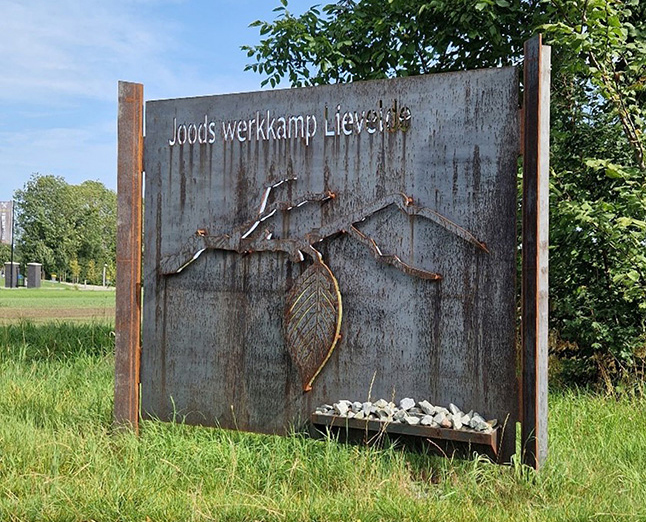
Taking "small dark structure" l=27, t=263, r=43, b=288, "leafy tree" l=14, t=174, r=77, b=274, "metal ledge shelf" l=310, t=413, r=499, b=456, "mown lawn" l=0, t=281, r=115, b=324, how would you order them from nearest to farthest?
"metal ledge shelf" l=310, t=413, r=499, b=456
"mown lawn" l=0, t=281, r=115, b=324
"small dark structure" l=27, t=263, r=43, b=288
"leafy tree" l=14, t=174, r=77, b=274

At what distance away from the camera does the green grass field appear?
360 centimetres

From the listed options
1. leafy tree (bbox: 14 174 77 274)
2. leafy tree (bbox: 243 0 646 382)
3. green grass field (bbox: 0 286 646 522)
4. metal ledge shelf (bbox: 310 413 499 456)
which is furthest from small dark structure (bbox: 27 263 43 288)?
metal ledge shelf (bbox: 310 413 499 456)

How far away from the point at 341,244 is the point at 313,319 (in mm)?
491

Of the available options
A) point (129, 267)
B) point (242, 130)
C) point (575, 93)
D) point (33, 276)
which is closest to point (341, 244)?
point (242, 130)

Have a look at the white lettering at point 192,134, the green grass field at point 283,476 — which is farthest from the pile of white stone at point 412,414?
the white lettering at point 192,134

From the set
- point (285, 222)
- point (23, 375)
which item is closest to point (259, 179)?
point (285, 222)

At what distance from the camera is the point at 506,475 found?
403 centimetres

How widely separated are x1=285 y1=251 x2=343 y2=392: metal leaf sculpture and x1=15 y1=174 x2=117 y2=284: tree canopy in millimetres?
54657

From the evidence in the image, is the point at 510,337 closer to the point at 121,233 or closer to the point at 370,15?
the point at 121,233

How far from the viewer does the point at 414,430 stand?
4.14 meters

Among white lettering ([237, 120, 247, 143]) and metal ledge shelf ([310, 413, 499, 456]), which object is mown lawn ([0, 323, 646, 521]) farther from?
white lettering ([237, 120, 247, 143])

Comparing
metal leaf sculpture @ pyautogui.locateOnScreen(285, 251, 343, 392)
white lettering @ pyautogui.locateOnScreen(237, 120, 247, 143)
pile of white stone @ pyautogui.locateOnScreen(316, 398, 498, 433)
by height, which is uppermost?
white lettering @ pyautogui.locateOnScreen(237, 120, 247, 143)

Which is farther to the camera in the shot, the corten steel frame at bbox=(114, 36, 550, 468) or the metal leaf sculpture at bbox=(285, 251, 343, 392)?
the metal leaf sculpture at bbox=(285, 251, 343, 392)

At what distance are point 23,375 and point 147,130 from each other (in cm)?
304
